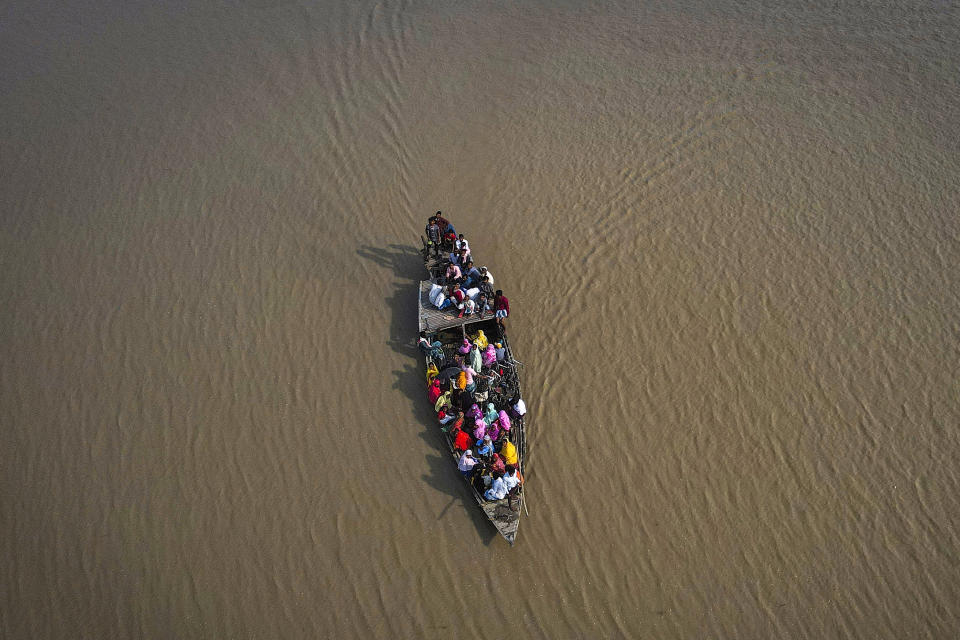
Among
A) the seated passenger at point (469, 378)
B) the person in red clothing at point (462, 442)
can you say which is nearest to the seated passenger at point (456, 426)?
the person in red clothing at point (462, 442)

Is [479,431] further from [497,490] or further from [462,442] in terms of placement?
[497,490]

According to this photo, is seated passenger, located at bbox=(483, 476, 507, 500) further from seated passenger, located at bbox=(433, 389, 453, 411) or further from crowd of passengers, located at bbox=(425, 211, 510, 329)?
crowd of passengers, located at bbox=(425, 211, 510, 329)

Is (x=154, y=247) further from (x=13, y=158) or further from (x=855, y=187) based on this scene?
(x=855, y=187)

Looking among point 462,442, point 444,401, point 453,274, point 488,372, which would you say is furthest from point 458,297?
point 462,442

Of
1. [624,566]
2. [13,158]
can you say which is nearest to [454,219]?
[624,566]

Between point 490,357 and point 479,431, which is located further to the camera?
point 490,357

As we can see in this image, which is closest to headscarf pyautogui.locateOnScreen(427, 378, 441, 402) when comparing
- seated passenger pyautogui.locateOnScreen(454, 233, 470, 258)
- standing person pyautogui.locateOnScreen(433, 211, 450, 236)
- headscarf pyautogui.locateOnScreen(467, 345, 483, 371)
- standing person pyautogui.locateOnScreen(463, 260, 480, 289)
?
headscarf pyautogui.locateOnScreen(467, 345, 483, 371)

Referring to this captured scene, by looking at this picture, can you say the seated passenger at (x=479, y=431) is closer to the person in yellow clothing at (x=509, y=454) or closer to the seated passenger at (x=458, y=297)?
the person in yellow clothing at (x=509, y=454)

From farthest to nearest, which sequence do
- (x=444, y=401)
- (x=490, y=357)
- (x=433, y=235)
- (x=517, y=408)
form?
(x=433, y=235)
(x=490, y=357)
(x=444, y=401)
(x=517, y=408)
